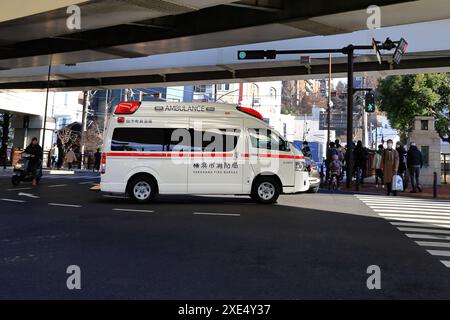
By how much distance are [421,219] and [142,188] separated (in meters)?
7.21

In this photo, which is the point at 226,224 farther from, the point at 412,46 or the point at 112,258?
the point at 412,46

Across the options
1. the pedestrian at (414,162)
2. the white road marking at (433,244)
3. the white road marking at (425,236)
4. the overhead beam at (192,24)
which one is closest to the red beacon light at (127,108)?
the overhead beam at (192,24)

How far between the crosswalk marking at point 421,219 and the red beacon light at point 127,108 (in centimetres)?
712

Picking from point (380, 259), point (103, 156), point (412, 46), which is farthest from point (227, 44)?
point (380, 259)

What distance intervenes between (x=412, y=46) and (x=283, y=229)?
40.5ft

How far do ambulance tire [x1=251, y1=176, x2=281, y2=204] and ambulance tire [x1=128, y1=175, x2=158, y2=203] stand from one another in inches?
112

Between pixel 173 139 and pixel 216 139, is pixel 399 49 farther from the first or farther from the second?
pixel 173 139

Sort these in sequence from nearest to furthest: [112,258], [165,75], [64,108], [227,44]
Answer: [112,258]
[227,44]
[165,75]
[64,108]

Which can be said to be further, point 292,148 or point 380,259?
point 292,148

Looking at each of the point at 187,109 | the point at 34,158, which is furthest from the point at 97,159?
the point at 187,109

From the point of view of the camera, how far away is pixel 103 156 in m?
12.3

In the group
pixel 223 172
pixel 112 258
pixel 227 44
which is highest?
pixel 227 44

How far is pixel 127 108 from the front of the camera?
12.5m

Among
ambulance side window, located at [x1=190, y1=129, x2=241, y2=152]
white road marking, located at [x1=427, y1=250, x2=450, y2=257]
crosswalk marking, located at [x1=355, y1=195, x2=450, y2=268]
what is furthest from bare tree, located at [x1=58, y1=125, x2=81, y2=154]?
white road marking, located at [x1=427, y1=250, x2=450, y2=257]
